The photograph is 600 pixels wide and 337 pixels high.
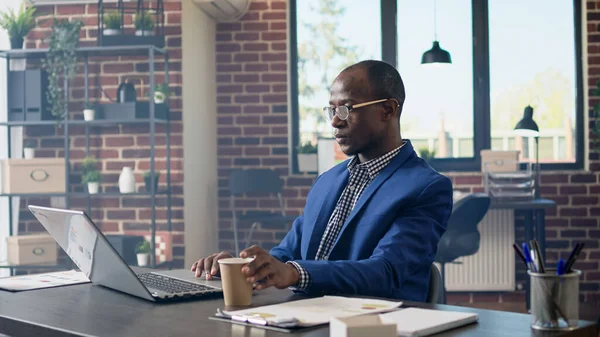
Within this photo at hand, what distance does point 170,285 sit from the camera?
1825 millimetres

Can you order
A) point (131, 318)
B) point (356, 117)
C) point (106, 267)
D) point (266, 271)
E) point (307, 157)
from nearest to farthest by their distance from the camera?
point (131, 318) < point (266, 271) < point (106, 267) < point (356, 117) < point (307, 157)

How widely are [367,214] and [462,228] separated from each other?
9.70ft

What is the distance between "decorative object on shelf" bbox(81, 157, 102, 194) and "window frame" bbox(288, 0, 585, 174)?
165 cm

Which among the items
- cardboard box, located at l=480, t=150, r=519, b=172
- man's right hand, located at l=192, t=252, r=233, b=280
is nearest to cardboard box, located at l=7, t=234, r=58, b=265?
cardboard box, located at l=480, t=150, r=519, b=172

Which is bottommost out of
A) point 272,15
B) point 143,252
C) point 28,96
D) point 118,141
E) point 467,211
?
point 143,252

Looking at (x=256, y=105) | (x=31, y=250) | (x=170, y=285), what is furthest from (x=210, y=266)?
(x=256, y=105)

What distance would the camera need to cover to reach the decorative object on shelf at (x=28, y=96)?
4.88 metres

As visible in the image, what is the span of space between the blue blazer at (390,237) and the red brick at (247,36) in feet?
12.9

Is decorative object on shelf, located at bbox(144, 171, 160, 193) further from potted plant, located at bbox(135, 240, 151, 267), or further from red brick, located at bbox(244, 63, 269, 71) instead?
red brick, located at bbox(244, 63, 269, 71)

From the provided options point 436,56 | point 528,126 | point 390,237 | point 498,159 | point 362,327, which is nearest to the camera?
point 362,327

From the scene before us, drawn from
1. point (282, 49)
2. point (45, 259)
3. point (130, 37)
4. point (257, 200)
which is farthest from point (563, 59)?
point (45, 259)

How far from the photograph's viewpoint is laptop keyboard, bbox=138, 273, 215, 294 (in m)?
1.75

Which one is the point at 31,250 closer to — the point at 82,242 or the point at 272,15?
the point at 272,15

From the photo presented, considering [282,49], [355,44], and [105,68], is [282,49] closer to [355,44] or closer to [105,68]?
[355,44]
